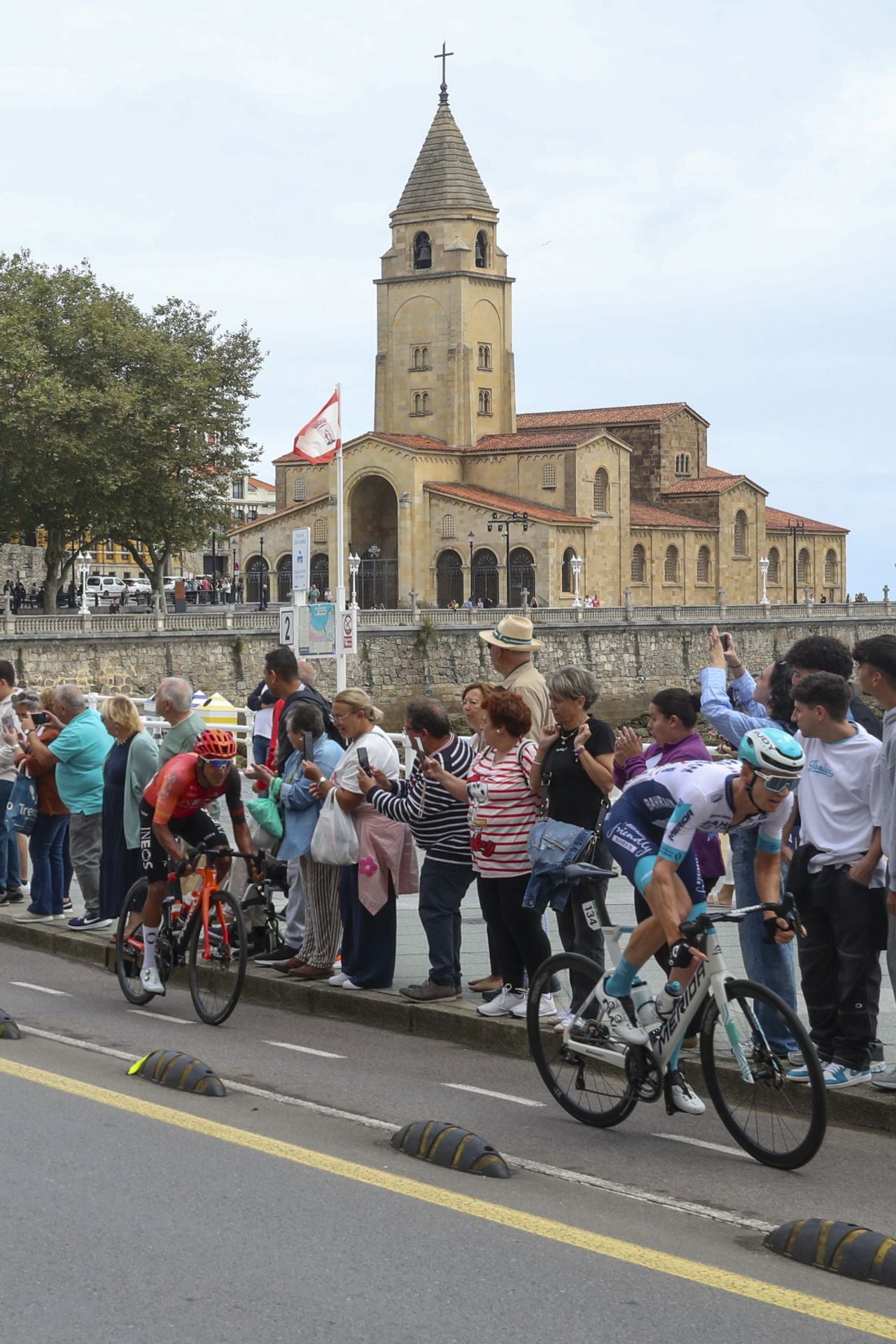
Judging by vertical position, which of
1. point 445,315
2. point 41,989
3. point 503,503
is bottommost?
point 41,989

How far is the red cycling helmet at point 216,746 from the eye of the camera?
946 cm

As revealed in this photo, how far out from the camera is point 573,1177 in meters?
6.57

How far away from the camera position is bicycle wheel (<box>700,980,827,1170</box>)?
647 cm

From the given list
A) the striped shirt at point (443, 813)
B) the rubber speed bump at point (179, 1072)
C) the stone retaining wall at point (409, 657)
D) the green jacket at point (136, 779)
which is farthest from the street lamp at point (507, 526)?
the rubber speed bump at point (179, 1072)

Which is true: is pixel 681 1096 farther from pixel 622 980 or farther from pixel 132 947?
pixel 132 947

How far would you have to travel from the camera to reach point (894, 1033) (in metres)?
8.33

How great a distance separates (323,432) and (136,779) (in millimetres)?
21525

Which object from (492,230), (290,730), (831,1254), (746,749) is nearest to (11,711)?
(290,730)

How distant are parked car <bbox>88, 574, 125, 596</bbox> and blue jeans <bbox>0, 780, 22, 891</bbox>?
2847 inches

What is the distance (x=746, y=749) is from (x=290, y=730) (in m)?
4.13

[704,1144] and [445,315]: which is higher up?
[445,315]

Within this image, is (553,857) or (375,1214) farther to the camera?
(553,857)

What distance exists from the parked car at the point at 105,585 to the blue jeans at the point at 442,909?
254ft

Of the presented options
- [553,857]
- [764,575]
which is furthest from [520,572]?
[553,857]
